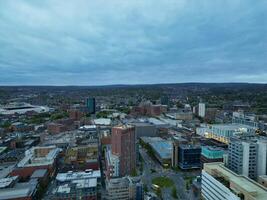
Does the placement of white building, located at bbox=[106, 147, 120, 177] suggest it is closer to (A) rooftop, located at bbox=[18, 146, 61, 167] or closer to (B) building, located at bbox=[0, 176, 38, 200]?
(B) building, located at bbox=[0, 176, 38, 200]

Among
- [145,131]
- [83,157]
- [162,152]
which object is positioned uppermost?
[145,131]

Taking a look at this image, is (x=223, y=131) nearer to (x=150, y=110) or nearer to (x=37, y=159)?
(x=37, y=159)

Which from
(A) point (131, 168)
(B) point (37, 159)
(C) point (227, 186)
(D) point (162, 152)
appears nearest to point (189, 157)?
(D) point (162, 152)

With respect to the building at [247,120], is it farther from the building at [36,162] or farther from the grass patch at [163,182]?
the building at [36,162]

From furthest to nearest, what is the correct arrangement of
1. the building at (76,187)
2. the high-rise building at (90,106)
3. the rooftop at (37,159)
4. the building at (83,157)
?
1. the high-rise building at (90,106)
2. the rooftop at (37,159)
3. the building at (83,157)
4. the building at (76,187)

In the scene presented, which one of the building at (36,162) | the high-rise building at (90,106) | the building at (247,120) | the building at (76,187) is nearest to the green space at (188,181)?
the building at (76,187)
